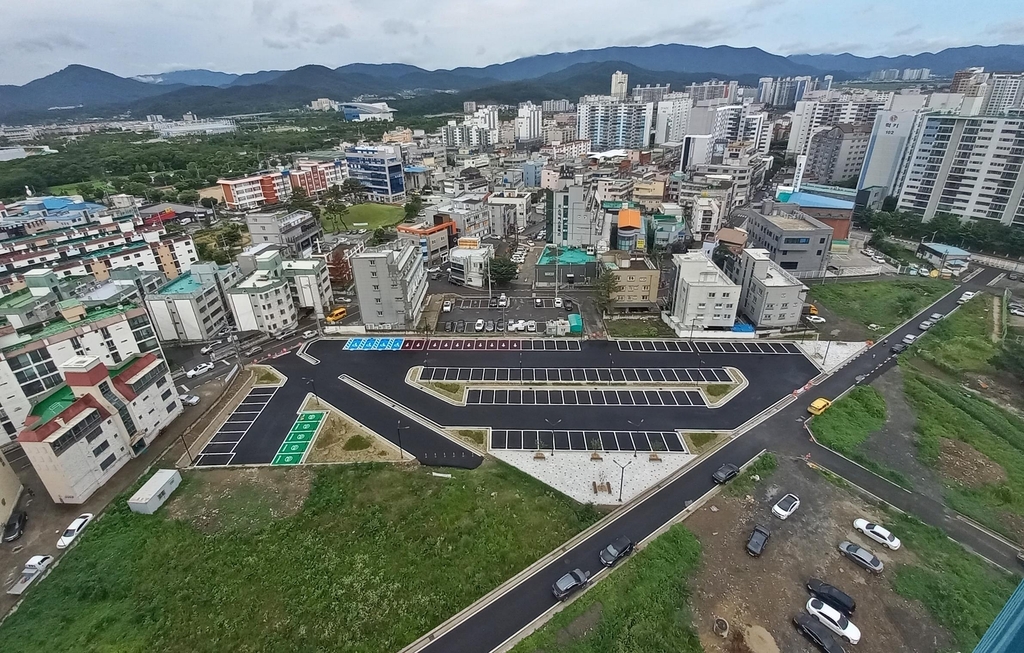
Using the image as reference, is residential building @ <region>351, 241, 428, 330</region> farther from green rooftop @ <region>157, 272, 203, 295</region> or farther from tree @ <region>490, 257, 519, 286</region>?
green rooftop @ <region>157, 272, 203, 295</region>

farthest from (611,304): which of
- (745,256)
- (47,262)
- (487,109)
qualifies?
(487,109)

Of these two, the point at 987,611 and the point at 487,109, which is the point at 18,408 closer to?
the point at 987,611

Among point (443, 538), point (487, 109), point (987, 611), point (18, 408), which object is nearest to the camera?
point (987, 611)

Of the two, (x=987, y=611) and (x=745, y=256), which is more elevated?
(x=745, y=256)

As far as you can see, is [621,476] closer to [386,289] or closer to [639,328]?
[639,328]

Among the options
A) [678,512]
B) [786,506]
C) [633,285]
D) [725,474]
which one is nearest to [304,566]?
[678,512]

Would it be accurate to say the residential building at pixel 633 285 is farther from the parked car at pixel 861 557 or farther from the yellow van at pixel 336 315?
A: the parked car at pixel 861 557

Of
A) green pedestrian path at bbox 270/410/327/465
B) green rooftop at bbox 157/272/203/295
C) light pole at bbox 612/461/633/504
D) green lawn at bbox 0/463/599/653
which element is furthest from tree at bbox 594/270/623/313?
green rooftop at bbox 157/272/203/295
